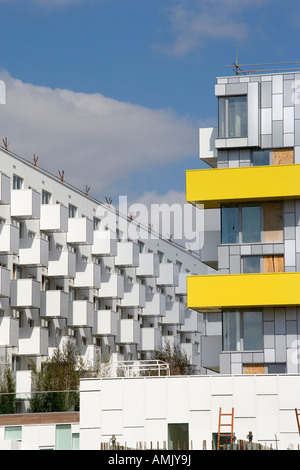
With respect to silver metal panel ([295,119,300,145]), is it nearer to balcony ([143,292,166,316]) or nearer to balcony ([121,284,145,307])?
balcony ([121,284,145,307])

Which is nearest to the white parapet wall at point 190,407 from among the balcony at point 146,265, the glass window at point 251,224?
the glass window at point 251,224

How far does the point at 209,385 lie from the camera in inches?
1801

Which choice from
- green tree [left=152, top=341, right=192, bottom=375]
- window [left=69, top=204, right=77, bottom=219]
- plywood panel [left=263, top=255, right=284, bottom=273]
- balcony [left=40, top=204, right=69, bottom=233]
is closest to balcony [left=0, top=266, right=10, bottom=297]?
balcony [left=40, top=204, right=69, bottom=233]

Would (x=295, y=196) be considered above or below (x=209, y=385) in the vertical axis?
above

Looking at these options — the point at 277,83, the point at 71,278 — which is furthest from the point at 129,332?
the point at 277,83

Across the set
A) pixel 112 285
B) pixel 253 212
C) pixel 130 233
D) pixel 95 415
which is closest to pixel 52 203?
pixel 112 285

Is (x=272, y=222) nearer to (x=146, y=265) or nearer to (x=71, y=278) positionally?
(x=71, y=278)

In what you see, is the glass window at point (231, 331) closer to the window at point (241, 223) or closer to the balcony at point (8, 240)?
the window at point (241, 223)

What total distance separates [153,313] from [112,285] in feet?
27.6

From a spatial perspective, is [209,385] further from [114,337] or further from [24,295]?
[114,337]

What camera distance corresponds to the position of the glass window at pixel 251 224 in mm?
52062

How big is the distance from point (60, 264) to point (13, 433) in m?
18.6

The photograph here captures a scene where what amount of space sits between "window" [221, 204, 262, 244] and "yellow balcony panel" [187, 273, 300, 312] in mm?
1836

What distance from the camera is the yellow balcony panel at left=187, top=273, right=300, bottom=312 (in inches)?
1996
